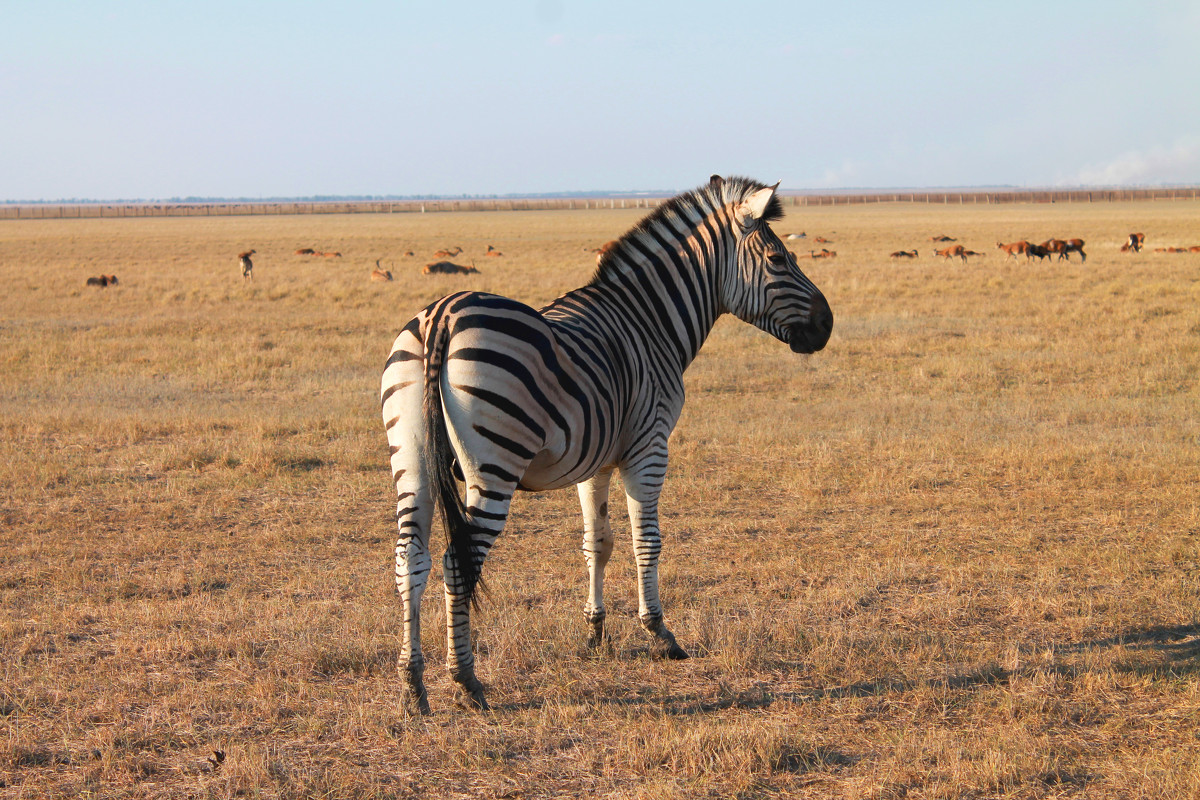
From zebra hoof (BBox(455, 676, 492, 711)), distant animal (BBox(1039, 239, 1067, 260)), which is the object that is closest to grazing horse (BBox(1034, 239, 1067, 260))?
distant animal (BBox(1039, 239, 1067, 260))

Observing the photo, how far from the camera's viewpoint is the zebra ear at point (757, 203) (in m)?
5.00

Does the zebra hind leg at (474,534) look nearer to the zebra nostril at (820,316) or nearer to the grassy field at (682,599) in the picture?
the grassy field at (682,599)

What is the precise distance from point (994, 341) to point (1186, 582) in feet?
33.1

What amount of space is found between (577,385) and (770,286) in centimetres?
148

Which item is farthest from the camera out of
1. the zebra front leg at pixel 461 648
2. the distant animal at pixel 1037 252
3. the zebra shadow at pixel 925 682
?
the distant animal at pixel 1037 252

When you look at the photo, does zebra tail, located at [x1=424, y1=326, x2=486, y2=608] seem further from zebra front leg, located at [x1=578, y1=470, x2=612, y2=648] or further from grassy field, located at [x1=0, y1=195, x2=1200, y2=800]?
zebra front leg, located at [x1=578, y1=470, x2=612, y2=648]

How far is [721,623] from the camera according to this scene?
516 cm

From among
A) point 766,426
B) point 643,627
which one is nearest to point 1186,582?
point 643,627

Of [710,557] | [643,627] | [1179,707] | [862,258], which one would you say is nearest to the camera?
[1179,707]

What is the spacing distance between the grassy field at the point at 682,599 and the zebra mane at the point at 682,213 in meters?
1.98

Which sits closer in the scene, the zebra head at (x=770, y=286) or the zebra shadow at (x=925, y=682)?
the zebra shadow at (x=925, y=682)

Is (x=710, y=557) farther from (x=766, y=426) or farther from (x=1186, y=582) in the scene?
(x=766, y=426)

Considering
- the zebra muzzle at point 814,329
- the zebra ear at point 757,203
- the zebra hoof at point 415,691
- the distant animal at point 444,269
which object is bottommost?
the zebra hoof at point 415,691

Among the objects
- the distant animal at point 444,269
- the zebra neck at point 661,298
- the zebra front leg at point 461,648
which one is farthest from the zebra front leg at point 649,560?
the distant animal at point 444,269
